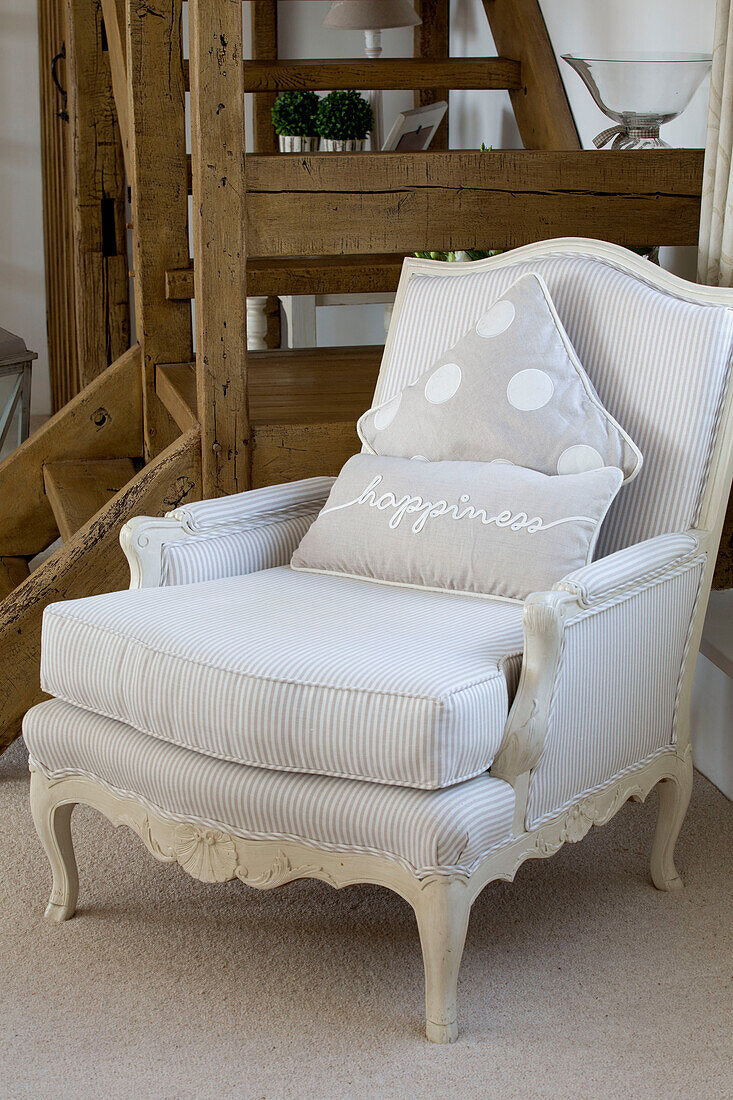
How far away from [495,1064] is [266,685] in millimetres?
549

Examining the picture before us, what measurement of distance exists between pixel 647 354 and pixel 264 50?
150 inches

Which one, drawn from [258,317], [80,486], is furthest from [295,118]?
[80,486]

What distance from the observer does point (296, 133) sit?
15.6 ft

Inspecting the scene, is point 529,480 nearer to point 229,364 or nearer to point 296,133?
point 229,364

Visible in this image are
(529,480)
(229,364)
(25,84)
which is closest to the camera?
(529,480)

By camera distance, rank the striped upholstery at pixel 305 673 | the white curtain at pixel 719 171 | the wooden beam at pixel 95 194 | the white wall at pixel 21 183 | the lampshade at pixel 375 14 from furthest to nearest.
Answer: the white wall at pixel 21 183
the lampshade at pixel 375 14
the wooden beam at pixel 95 194
the white curtain at pixel 719 171
the striped upholstery at pixel 305 673

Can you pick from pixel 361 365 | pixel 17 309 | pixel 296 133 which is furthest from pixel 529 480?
pixel 17 309

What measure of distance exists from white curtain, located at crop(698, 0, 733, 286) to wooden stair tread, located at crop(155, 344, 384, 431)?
2.42 feet

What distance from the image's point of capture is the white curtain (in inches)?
83.2

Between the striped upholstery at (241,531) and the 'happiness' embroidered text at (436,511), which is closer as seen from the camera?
the 'happiness' embroidered text at (436,511)

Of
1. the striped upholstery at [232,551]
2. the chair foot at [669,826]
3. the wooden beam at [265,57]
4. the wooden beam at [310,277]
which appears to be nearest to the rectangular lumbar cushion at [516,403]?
the striped upholstery at [232,551]

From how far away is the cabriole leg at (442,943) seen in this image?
1469mm

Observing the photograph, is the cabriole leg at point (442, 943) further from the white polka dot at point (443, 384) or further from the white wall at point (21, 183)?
the white wall at point (21, 183)

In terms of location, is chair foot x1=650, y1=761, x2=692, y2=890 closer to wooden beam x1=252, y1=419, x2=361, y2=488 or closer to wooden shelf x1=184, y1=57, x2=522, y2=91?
wooden beam x1=252, y1=419, x2=361, y2=488
